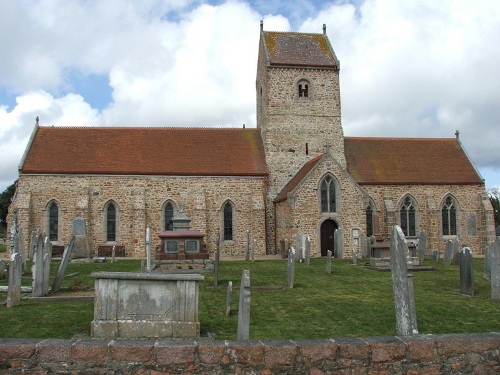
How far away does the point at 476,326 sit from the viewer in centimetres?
933

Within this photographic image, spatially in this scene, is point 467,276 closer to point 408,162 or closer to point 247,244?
point 247,244

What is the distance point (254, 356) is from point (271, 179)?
25.7 metres

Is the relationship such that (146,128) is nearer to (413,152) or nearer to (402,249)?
(413,152)

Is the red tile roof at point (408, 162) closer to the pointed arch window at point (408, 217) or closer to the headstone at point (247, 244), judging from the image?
the pointed arch window at point (408, 217)

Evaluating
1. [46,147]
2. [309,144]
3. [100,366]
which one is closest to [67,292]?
[100,366]

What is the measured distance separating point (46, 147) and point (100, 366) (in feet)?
89.4

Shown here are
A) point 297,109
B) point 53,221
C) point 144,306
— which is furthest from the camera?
point 297,109

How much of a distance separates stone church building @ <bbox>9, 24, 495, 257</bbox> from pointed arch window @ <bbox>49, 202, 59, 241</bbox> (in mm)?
56

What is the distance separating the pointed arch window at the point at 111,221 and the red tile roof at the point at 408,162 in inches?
559

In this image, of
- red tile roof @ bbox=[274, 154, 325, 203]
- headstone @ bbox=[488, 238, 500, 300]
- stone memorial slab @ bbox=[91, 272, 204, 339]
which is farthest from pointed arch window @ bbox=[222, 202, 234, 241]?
stone memorial slab @ bbox=[91, 272, 204, 339]

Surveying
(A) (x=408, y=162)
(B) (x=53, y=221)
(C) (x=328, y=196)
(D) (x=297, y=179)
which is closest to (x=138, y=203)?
(B) (x=53, y=221)

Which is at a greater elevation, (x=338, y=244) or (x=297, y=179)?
(x=297, y=179)

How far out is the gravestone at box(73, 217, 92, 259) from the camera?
88.5ft

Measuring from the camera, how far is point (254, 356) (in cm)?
576
